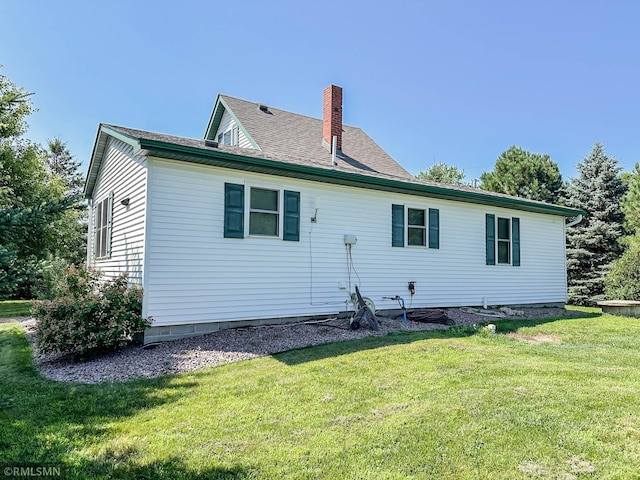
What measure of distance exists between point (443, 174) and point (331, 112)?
24559 millimetres

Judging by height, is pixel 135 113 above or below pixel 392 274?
above

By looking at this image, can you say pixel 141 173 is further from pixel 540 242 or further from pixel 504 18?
pixel 540 242

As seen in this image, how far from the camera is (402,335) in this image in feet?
23.1

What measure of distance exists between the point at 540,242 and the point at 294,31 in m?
9.43

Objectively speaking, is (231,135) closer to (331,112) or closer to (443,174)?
(331,112)

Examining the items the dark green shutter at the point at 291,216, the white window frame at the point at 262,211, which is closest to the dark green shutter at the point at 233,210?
the white window frame at the point at 262,211

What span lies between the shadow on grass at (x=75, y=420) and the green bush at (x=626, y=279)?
555 inches

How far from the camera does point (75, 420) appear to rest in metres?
3.57

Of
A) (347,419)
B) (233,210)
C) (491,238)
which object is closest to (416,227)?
(491,238)

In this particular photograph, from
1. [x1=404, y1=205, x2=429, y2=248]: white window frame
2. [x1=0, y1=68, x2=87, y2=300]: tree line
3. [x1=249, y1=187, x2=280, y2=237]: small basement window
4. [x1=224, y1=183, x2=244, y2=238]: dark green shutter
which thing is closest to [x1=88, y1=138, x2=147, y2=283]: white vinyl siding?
[x1=0, y1=68, x2=87, y2=300]: tree line

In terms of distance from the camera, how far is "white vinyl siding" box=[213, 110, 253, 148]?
12742 millimetres

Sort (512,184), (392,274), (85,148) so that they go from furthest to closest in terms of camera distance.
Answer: (85,148), (512,184), (392,274)

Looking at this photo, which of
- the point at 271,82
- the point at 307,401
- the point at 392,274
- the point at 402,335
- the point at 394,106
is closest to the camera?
the point at 307,401

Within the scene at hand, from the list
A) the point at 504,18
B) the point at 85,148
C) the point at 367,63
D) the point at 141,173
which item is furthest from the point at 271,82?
the point at 85,148
